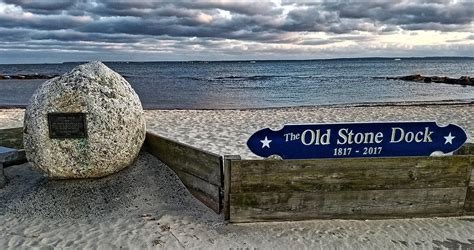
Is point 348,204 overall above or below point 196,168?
below

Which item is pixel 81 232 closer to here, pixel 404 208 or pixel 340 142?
pixel 340 142

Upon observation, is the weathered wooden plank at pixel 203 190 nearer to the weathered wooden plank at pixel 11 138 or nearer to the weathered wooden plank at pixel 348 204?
the weathered wooden plank at pixel 348 204

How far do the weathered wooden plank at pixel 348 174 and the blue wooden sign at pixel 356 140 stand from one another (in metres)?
0.11

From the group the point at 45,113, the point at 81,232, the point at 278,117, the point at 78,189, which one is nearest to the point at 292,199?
the point at 81,232

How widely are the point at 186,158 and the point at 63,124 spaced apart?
1.75 m

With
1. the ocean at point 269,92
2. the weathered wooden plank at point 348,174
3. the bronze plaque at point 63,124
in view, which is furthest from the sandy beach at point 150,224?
the ocean at point 269,92

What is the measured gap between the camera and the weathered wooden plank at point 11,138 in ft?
22.8

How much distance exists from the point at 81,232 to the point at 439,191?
4.31m

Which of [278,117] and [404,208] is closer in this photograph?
[404,208]

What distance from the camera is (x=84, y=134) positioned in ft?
17.3

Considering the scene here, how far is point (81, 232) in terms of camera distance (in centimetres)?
438

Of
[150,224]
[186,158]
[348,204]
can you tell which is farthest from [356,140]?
[150,224]

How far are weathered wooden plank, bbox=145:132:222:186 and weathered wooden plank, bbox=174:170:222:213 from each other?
0.22 ft

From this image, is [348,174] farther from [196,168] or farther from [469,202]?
[196,168]
